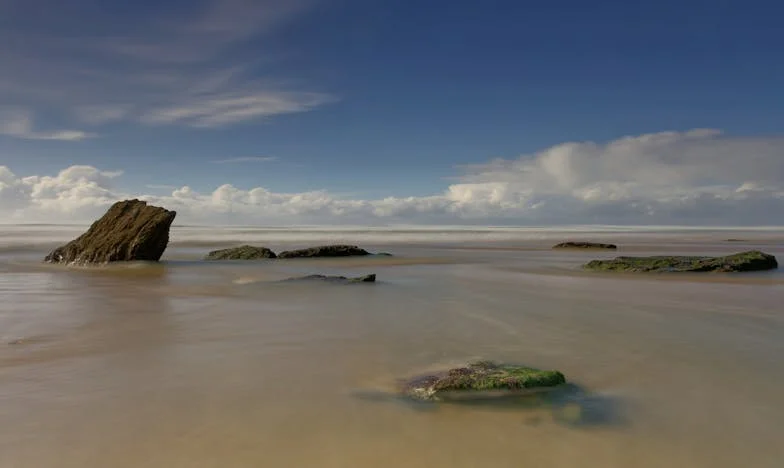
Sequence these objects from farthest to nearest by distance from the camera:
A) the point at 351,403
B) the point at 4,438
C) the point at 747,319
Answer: the point at 747,319 → the point at 351,403 → the point at 4,438

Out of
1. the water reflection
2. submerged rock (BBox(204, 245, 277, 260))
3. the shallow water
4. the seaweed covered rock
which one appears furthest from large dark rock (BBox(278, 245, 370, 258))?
the water reflection

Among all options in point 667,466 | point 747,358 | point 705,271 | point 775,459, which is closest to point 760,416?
point 775,459

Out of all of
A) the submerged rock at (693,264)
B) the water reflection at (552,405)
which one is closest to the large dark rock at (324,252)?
the submerged rock at (693,264)

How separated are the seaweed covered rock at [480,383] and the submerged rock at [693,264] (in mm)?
13801

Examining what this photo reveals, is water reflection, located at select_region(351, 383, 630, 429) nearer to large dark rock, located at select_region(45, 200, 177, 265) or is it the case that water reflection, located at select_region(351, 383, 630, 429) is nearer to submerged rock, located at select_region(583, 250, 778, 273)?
submerged rock, located at select_region(583, 250, 778, 273)

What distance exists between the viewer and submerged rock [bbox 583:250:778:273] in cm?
1717

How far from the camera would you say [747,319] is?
906 centimetres

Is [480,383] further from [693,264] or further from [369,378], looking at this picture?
[693,264]

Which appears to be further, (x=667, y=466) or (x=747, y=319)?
(x=747, y=319)

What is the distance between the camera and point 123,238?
19.5 metres

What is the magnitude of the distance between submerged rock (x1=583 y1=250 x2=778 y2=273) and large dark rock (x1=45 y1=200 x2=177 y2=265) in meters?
15.8

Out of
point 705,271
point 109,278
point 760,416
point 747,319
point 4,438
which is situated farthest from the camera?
point 705,271

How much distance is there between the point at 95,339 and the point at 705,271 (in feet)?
56.4

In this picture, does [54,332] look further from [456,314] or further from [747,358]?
[747,358]
